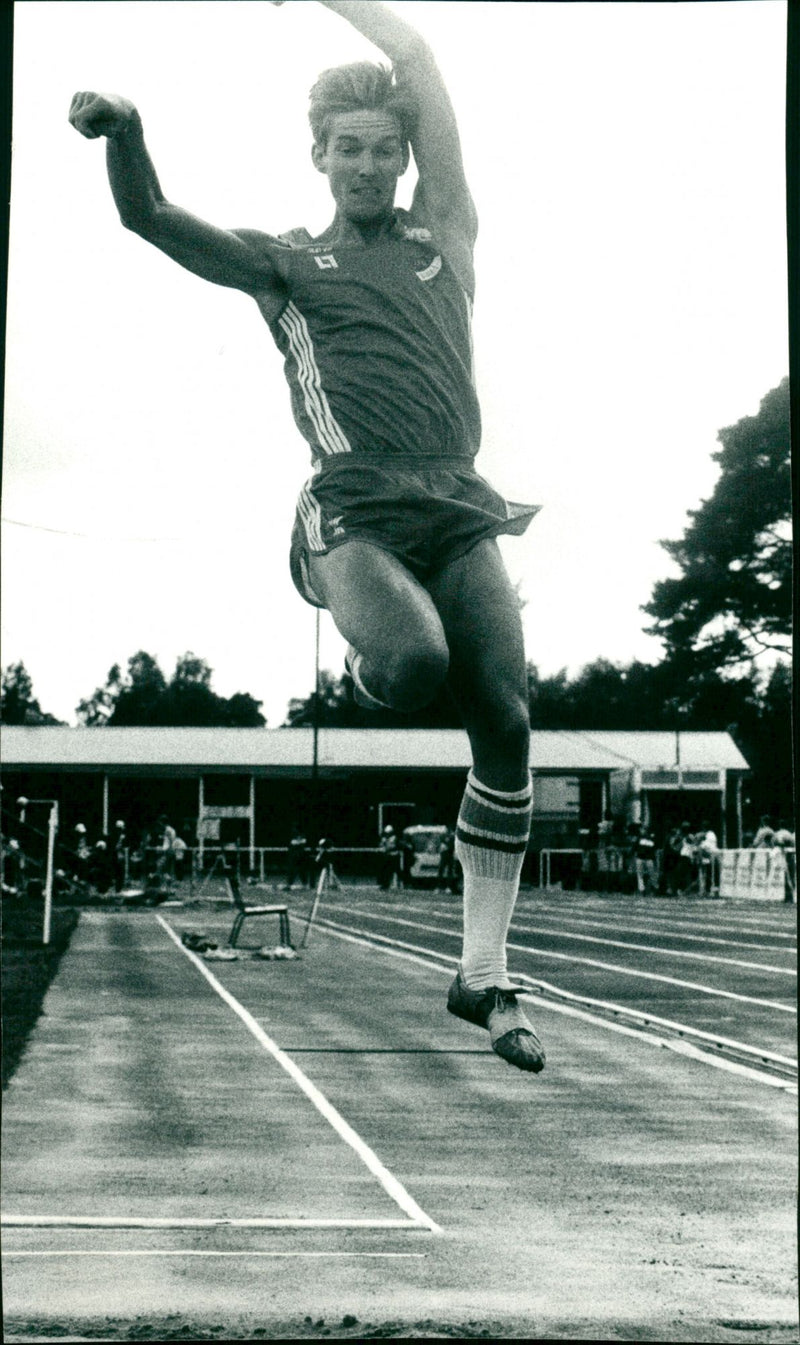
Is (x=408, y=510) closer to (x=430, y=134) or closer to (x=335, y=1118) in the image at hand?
(x=430, y=134)

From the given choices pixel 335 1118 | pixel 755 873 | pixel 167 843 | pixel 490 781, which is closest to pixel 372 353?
pixel 490 781

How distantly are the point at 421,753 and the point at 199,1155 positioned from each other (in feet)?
615

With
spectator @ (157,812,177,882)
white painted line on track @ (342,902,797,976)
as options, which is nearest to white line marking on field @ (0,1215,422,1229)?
white painted line on track @ (342,902,797,976)

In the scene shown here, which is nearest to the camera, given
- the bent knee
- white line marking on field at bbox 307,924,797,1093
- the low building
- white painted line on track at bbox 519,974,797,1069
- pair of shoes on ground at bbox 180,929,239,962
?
the bent knee

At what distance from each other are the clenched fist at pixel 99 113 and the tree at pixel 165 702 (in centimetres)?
200

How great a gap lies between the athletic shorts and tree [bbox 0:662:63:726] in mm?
2144

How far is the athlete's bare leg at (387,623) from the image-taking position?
5578 mm

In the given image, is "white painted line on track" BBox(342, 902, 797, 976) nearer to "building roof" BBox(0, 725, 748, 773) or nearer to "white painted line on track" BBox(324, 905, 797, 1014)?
"white painted line on track" BBox(324, 905, 797, 1014)

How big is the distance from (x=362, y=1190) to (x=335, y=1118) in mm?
18188

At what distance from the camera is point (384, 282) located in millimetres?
6203

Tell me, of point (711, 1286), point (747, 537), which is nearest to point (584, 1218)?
point (711, 1286)

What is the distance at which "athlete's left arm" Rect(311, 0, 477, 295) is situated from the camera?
619 cm

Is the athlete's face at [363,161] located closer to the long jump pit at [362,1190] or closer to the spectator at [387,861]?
the spectator at [387,861]

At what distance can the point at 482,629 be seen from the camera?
5.91 metres
